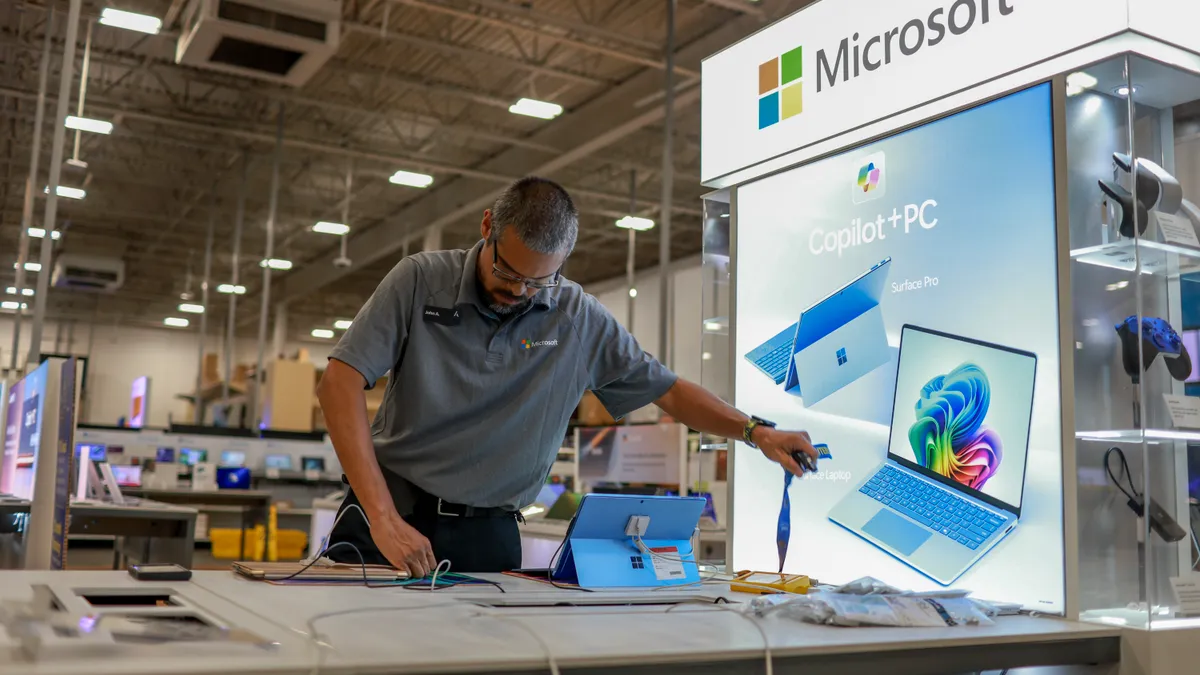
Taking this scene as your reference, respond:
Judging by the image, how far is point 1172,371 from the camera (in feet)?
5.97

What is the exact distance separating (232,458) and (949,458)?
9850 millimetres

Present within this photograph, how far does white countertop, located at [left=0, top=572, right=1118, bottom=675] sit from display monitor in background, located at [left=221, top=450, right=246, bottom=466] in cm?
951

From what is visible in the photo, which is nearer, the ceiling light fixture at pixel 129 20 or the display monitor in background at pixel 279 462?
the ceiling light fixture at pixel 129 20

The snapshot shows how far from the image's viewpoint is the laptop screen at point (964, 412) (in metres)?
1.94

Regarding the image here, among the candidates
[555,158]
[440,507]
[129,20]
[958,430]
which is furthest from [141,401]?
[958,430]

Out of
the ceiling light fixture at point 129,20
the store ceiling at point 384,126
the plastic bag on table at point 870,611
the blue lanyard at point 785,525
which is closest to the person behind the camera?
the plastic bag on table at point 870,611

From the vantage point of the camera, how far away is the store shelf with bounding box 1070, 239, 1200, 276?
1780 mm

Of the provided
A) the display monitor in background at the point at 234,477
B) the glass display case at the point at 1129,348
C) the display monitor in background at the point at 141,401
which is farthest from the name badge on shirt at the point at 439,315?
the display monitor in background at the point at 141,401

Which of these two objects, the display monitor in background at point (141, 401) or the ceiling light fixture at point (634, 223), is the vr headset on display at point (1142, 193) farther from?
the display monitor in background at point (141, 401)

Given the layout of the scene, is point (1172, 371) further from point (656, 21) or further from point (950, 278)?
point (656, 21)

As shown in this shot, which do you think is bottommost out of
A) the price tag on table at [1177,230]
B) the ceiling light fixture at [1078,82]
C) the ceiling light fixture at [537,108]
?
the price tag on table at [1177,230]

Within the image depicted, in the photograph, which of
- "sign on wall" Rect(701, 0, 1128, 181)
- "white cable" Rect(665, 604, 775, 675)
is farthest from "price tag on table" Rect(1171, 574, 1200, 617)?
"sign on wall" Rect(701, 0, 1128, 181)

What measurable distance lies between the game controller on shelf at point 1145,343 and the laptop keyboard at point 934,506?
0.39 metres

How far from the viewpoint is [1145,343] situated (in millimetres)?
1751
